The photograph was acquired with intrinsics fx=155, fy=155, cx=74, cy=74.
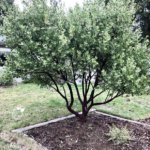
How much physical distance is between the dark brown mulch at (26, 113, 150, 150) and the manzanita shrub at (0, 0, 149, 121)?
130cm

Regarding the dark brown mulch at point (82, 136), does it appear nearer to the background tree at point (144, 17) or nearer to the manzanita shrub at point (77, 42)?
the manzanita shrub at point (77, 42)

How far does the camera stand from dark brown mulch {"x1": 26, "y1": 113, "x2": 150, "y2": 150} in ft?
12.2

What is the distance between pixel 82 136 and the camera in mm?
4188

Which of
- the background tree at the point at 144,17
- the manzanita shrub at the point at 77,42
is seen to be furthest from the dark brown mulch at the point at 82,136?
the background tree at the point at 144,17

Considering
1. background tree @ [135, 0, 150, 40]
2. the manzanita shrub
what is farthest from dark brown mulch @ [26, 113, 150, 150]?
background tree @ [135, 0, 150, 40]

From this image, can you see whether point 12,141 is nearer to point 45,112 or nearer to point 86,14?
point 45,112

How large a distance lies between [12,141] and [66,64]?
2.30m

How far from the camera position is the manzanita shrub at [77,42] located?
370 cm

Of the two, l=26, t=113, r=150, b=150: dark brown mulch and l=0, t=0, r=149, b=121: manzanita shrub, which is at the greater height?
l=0, t=0, r=149, b=121: manzanita shrub

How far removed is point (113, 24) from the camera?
4.21m

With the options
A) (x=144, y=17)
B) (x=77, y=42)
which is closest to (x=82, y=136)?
(x=77, y=42)

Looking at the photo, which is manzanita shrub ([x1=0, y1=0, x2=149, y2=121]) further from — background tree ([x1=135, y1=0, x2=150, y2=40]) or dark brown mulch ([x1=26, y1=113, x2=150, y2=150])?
background tree ([x1=135, y1=0, x2=150, y2=40])

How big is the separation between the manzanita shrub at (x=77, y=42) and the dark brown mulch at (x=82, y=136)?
51.1 inches

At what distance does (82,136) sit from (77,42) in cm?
254
